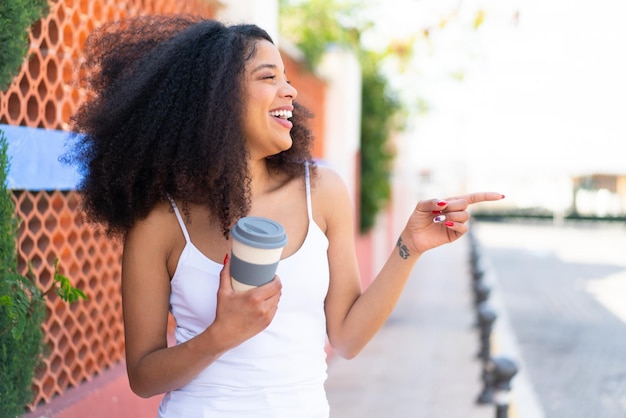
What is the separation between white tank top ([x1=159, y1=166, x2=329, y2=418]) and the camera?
1.78 metres

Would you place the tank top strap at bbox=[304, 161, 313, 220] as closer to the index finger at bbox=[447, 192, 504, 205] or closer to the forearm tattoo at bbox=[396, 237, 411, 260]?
the forearm tattoo at bbox=[396, 237, 411, 260]

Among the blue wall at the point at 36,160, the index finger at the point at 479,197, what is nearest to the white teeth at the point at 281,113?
the index finger at the point at 479,197

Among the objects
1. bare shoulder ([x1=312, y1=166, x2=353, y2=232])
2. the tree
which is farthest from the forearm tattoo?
the tree

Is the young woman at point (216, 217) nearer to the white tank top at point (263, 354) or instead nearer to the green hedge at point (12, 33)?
the white tank top at point (263, 354)

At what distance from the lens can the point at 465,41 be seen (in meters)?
9.73

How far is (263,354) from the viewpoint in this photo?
180 centimetres

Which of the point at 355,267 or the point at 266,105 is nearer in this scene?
the point at 266,105

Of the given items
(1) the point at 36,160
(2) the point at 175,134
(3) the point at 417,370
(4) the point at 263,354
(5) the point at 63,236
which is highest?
(2) the point at 175,134

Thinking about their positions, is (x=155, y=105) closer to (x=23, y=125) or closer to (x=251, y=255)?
(x=251, y=255)

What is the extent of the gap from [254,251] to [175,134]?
0.51m

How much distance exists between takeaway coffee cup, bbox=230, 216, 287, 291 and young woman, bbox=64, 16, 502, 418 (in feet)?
0.39

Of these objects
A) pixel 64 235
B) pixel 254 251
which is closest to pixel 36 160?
pixel 64 235

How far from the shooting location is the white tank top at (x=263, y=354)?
5.83ft

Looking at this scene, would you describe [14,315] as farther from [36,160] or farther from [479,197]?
[479,197]
